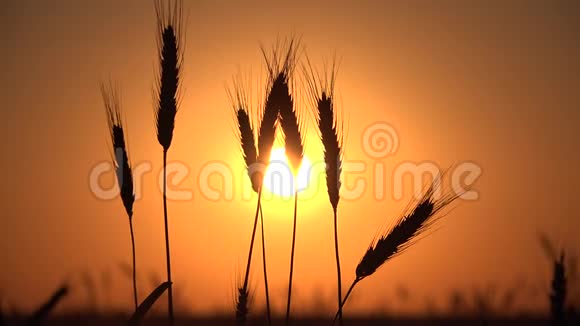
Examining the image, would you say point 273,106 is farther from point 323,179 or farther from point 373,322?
point 373,322

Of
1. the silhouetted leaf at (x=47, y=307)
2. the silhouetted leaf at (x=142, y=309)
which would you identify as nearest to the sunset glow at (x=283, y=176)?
the silhouetted leaf at (x=142, y=309)

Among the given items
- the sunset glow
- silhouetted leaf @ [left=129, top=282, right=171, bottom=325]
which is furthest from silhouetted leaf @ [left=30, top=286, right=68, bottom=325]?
the sunset glow

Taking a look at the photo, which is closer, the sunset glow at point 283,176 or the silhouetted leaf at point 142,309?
the silhouetted leaf at point 142,309

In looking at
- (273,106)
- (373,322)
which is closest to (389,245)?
(273,106)

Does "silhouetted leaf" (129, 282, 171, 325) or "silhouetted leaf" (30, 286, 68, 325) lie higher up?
"silhouetted leaf" (30, 286, 68, 325)

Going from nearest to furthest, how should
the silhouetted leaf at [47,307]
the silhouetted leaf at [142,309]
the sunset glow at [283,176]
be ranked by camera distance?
the silhouetted leaf at [47,307]
the silhouetted leaf at [142,309]
the sunset glow at [283,176]

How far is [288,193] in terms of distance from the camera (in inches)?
135

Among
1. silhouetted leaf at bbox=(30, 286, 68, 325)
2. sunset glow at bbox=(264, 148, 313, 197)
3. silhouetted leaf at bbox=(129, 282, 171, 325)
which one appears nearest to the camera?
silhouetted leaf at bbox=(30, 286, 68, 325)

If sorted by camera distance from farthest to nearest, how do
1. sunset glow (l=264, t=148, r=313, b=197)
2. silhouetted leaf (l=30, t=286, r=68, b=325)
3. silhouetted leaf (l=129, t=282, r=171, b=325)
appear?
1. sunset glow (l=264, t=148, r=313, b=197)
2. silhouetted leaf (l=129, t=282, r=171, b=325)
3. silhouetted leaf (l=30, t=286, r=68, b=325)

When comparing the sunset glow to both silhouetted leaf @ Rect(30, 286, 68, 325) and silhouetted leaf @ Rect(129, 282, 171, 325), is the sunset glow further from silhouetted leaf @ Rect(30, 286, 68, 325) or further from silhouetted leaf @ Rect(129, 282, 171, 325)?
silhouetted leaf @ Rect(30, 286, 68, 325)

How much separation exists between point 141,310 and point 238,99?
1662mm

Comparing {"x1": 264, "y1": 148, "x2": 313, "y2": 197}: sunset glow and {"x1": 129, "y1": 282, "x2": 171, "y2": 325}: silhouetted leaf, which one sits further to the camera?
{"x1": 264, "y1": 148, "x2": 313, "y2": 197}: sunset glow

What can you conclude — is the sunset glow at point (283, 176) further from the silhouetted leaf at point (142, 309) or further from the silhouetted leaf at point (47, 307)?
the silhouetted leaf at point (47, 307)

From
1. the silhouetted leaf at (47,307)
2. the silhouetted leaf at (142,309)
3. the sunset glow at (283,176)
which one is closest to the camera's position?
the silhouetted leaf at (47,307)
